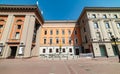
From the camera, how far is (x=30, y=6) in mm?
21500

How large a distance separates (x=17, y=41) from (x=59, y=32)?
50.1 feet

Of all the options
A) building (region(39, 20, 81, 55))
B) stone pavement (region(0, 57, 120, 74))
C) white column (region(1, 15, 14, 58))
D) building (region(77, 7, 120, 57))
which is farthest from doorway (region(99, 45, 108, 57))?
white column (region(1, 15, 14, 58))

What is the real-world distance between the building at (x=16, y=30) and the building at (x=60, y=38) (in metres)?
7.93

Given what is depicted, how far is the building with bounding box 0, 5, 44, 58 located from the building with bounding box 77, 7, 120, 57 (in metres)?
16.5

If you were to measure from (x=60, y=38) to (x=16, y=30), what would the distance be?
592 inches

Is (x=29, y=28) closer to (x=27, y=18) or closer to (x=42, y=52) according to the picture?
(x=27, y=18)

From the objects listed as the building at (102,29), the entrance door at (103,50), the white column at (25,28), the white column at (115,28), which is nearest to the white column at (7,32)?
the white column at (25,28)

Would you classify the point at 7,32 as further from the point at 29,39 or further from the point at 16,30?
the point at 29,39

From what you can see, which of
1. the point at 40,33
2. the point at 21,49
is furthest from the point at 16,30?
the point at 40,33

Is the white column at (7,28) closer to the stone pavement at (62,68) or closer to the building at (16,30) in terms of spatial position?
the building at (16,30)

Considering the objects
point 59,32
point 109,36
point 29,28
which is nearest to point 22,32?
point 29,28

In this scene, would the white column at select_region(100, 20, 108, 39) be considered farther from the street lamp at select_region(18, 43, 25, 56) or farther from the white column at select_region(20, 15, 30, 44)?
the street lamp at select_region(18, 43, 25, 56)

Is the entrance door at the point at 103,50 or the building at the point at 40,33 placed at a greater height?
the building at the point at 40,33

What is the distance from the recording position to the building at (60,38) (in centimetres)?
2716
